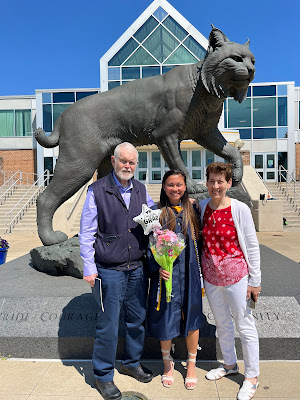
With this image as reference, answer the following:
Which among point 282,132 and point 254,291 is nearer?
point 254,291

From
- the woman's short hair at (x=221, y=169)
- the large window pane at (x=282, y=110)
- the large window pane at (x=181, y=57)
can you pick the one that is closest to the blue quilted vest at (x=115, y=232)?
the woman's short hair at (x=221, y=169)

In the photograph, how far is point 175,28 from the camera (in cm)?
1972

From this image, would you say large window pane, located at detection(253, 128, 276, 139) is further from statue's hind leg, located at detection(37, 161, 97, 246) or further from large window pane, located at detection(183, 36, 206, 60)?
statue's hind leg, located at detection(37, 161, 97, 246)

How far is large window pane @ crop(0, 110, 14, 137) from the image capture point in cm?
2341

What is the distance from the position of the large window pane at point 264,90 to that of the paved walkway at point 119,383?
21.5 meters

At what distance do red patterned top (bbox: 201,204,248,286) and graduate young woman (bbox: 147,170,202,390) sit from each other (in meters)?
0.10

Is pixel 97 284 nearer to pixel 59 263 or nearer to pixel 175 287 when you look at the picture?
pixel 175 287

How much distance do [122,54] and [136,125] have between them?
17.7 meters

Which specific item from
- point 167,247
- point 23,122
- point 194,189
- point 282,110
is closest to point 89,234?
point 167,247

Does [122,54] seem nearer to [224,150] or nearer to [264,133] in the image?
[264,133]

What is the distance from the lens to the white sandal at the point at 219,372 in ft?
8.21

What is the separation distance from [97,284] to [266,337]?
4.94 ft

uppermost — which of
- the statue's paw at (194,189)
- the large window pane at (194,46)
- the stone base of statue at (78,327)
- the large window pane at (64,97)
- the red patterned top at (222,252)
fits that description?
the large window pane at (194,46)

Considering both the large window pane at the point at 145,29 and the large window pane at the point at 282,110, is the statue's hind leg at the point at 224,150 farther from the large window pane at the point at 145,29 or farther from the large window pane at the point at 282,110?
the large window pane at the point at 282,110
